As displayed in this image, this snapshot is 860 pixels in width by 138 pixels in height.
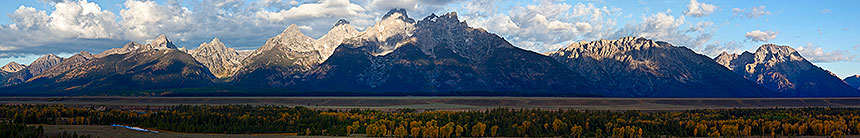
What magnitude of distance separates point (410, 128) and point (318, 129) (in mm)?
15739

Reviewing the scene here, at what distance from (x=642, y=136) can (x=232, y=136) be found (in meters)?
67.2

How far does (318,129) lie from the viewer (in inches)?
4584

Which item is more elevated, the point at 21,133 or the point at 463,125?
the point at 463,125

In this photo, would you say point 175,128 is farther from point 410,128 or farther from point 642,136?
point 642,136

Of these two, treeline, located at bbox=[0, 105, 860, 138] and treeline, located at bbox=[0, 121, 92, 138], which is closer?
treeline, located at bbox=[0, 121, 92, 138]

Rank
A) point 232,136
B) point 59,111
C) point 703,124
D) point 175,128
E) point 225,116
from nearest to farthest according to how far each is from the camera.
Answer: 1. point 232,136
2. point 175,128
3. point 703,124
4. point 225,116
5. point 59,111

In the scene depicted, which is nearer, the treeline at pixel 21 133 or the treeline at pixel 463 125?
the treeline at pixel 21 133

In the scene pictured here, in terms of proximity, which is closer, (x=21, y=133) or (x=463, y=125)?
(x=21, y=133)

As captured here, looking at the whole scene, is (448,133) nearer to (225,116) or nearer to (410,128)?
(410,128)

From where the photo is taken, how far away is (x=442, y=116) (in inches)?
5369

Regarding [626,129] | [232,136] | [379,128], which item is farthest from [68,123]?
[626,129]

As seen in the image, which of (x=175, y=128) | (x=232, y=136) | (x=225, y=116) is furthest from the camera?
(x=225, y=116)

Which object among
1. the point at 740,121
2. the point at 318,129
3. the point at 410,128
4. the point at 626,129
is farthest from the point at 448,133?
the point at 740,121

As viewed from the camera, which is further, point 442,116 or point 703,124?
point 442,116
